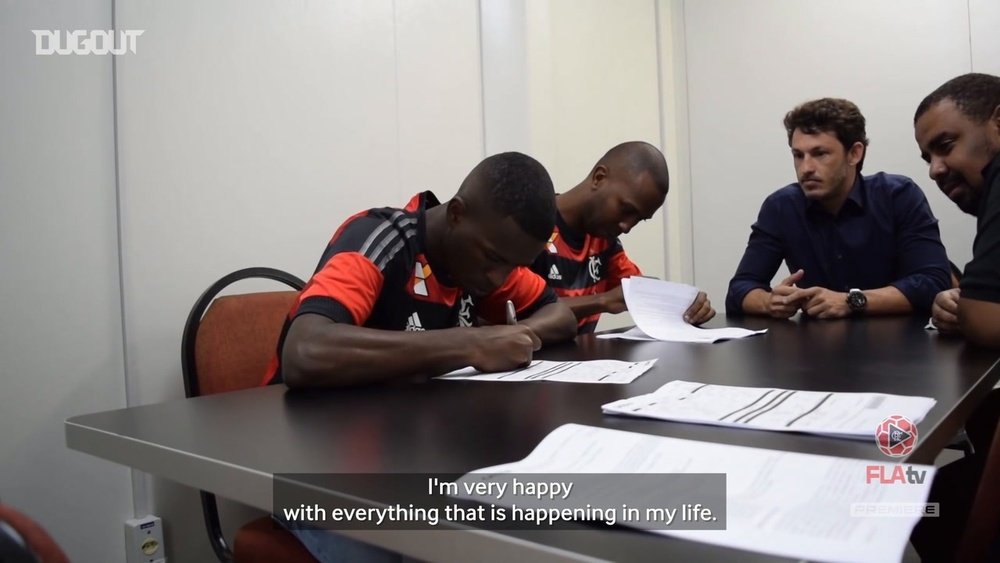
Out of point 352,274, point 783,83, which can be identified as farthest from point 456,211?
point 783,83

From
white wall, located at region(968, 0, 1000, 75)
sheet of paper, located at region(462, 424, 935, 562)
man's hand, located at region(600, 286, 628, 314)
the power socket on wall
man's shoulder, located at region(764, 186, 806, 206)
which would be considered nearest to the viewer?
sheet of paper, located at region(462, 424, 935, 562)

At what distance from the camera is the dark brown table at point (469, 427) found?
47 centimetres

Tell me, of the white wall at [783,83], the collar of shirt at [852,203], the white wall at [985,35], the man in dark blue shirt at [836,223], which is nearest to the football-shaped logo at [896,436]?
the man in dark blue shirt at [836,223]

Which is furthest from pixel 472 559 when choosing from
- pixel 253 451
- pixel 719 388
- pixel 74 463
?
pixel 74 463

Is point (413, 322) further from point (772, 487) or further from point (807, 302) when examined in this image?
point (807, 302)

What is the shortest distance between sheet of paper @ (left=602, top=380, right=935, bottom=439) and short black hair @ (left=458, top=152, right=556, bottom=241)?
467mm

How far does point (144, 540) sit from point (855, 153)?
2.33 meters

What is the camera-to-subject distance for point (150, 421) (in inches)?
32.4

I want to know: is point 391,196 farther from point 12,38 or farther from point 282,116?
point 12,38

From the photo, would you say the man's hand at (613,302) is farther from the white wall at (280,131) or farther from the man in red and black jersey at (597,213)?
the white wall at (280,131)

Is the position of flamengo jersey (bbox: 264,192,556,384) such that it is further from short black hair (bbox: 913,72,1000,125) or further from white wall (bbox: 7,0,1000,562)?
short black hair (bbox: 913,72,1000,125)

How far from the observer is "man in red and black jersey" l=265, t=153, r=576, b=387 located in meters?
1.01

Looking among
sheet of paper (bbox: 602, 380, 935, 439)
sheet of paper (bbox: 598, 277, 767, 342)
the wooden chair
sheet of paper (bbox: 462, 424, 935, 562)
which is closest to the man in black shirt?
sheet of paper (bbox: 602, 380, 935, 439)

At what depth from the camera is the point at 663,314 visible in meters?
1.68
